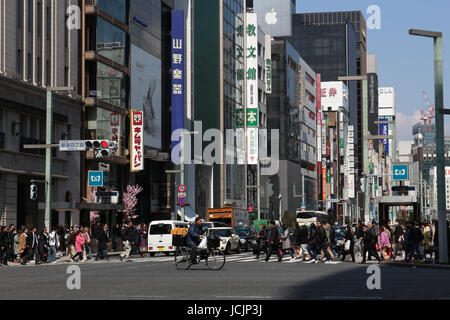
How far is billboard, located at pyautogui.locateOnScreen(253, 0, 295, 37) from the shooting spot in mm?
161875

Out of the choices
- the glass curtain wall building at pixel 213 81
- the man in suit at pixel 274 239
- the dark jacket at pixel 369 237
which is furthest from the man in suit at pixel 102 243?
the glass curtain wall building at pixel 213 81

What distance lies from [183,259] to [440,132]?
457 inches

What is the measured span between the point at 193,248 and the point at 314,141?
5090 inches

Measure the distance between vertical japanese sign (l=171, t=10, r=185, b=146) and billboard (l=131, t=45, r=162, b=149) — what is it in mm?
1959

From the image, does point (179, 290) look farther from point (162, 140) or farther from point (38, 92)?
point (162, 140)

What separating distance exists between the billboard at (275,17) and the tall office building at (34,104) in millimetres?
103663

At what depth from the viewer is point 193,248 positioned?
29891 millimetres

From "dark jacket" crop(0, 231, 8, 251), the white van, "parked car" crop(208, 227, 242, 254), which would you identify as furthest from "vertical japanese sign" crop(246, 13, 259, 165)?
"dark jacket" crop(0, 231, 8, 251)

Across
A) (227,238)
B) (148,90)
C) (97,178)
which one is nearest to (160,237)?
(227,238)

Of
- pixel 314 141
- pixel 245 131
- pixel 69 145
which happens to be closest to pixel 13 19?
pixel 69 145

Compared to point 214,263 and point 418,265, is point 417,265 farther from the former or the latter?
point 214,263

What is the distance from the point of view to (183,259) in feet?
99.8

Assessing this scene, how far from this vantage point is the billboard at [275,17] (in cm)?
16188
